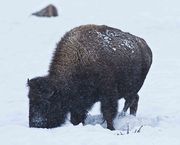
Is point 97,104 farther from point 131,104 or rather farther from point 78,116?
point 78,116

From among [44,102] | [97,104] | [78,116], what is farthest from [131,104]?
[44,102]

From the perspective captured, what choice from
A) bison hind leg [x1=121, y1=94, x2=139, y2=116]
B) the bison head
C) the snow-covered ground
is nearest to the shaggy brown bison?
the bison head

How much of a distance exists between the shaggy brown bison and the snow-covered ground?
0.31 meters

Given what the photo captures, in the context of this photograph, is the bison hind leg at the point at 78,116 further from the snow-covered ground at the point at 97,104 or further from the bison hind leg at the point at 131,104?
the bison hind leg at the point at 131,104

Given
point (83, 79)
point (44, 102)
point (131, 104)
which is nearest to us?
point (44, 102)

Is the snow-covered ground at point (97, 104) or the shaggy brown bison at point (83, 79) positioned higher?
the shaggy brown bison at point (83, 79)

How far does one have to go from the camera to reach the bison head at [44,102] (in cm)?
741

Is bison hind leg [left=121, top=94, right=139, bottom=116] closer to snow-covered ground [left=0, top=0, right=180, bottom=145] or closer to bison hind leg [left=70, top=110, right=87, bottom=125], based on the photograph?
snow-covered ground [left=0, top=0, right=180, bottom=145]

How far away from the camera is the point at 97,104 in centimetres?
1082

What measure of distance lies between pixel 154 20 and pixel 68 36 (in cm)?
1650

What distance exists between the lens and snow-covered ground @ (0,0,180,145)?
655cm

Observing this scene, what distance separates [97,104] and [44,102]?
340cm

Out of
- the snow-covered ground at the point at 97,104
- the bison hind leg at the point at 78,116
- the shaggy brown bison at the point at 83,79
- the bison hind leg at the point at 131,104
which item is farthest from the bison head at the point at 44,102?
the bison hind leg at the point at 131,104

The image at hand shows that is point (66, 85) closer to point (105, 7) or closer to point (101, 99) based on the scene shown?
point (101, 99)
